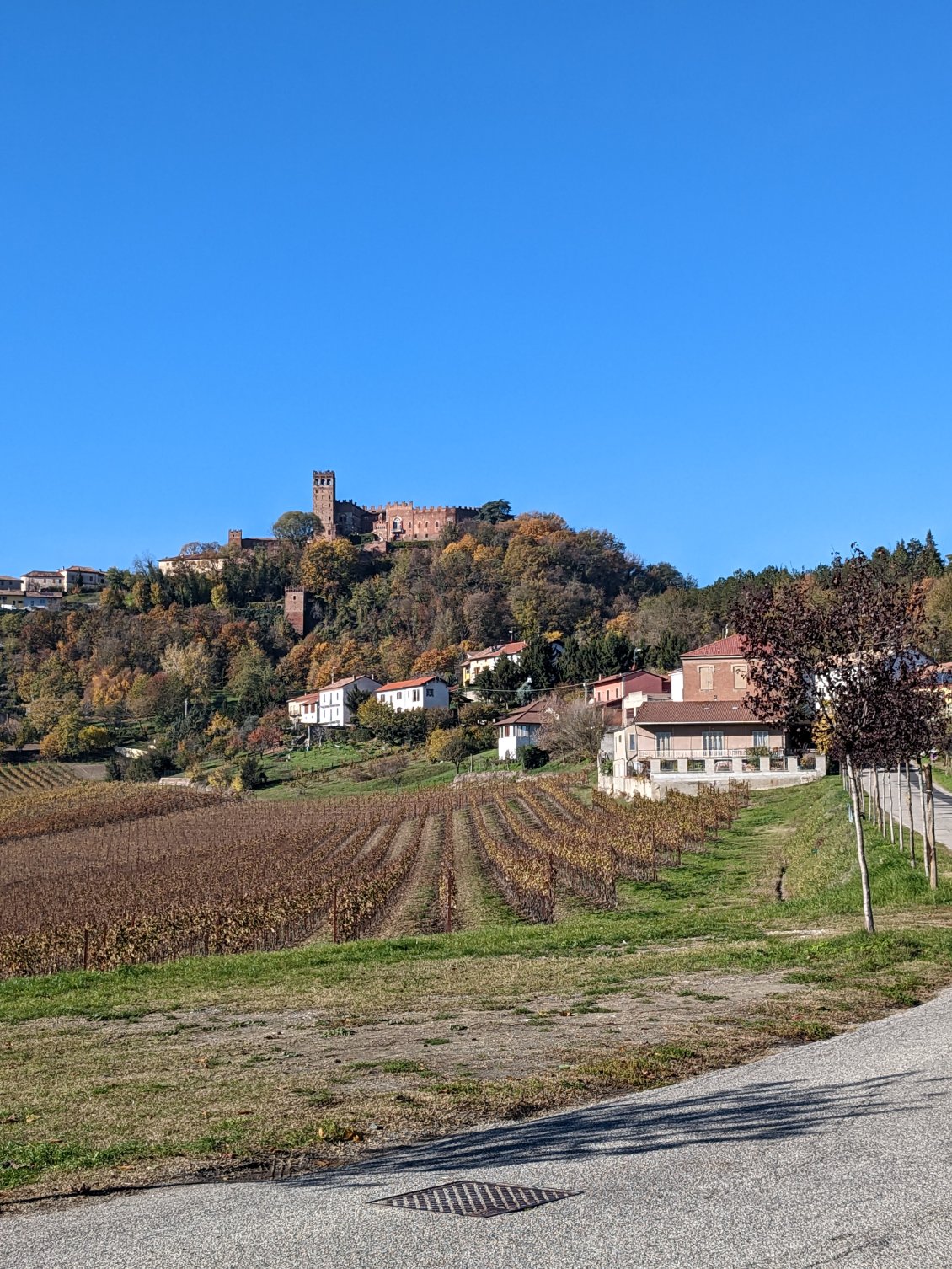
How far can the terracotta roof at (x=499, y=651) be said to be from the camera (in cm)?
12600

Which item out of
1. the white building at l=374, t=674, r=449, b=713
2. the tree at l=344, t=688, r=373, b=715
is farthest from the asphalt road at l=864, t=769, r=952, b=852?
the tree at l=344, t=688, r=373, b=715

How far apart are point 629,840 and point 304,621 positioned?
468 ft

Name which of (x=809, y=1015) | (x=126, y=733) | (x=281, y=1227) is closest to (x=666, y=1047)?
(x=809, y=1015)

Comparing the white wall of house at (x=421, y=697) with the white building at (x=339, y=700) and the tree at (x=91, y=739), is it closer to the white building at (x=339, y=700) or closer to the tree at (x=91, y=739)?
the white building at (x=339, y=700)

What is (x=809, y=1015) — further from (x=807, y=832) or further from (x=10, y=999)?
(x=807, y=832)

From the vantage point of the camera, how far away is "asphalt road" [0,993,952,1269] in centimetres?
586

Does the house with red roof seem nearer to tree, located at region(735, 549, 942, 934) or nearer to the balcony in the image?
the balcony

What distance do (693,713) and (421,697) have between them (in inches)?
2323

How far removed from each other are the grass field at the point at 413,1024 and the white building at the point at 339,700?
100m

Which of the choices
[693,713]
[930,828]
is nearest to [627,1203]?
[930,828]

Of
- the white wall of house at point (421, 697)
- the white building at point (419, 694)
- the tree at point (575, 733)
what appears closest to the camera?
the tree at point (575, 733)

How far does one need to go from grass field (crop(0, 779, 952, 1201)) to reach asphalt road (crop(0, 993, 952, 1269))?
820mm

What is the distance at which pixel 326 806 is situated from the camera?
71.1m

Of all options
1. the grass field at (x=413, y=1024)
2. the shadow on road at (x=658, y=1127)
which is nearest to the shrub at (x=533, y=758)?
the grass field at (x=413, y=1024)
